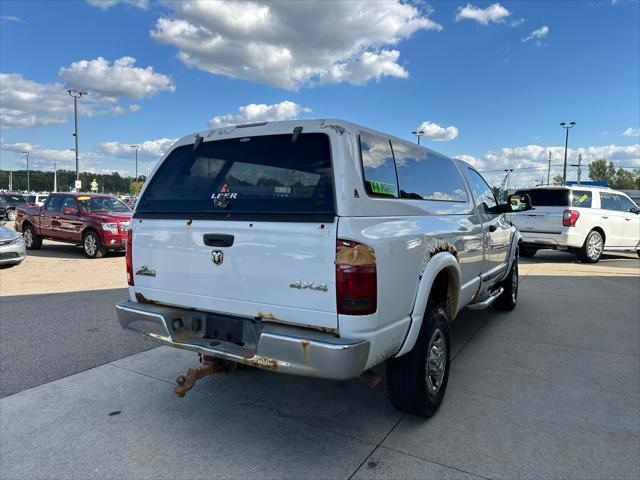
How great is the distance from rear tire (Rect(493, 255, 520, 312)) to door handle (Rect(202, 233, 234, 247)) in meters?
4.63

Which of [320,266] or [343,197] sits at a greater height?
[343,197]

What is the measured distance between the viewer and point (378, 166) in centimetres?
304

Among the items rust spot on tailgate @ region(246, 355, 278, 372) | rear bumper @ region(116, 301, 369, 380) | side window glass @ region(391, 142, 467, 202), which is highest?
side window glass @ region(391, 142, 467, 202)

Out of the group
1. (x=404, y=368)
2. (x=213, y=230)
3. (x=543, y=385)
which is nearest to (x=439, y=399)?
(x=404, y=368)

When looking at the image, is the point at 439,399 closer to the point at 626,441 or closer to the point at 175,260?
the point at 626,441

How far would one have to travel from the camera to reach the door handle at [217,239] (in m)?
2.86

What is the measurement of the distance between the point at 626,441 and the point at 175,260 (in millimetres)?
3220

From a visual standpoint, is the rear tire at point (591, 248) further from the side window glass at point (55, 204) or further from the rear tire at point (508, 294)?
the side window glass at point (55, 204)

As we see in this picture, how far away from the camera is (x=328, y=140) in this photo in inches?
111

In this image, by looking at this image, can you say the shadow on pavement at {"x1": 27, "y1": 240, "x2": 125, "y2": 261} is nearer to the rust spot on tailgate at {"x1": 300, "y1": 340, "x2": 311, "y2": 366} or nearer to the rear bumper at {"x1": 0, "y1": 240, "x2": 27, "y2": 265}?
the rear bumper at {"x1": 0, "y1": 240, "x2": 27, "y2": 265}

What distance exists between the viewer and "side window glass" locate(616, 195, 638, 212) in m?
12.7

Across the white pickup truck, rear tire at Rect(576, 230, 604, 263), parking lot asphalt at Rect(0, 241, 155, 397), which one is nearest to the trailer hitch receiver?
the white pickup truck

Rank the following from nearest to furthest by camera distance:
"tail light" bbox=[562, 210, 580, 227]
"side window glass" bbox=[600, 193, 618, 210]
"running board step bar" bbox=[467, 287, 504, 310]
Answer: "running board step bar" bbox=[467, 287, 504, 310] → "tail light" bbox=[562, 210, 580, 227] → "side window glass" bbox=[600, 193, 618, 210]

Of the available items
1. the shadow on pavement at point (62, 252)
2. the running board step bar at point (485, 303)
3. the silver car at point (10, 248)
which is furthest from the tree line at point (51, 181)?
the running board step bar at point (485, 303)
